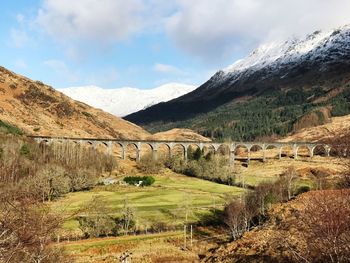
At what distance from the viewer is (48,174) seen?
8962 centimetres

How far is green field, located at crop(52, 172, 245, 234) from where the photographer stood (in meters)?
71.1

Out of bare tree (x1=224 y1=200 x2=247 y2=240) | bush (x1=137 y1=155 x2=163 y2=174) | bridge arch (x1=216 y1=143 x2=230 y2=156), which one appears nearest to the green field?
bare tree (x1=224 y1=200 x2=247 y2=240)

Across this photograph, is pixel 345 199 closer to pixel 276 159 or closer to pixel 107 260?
pixel 107 260

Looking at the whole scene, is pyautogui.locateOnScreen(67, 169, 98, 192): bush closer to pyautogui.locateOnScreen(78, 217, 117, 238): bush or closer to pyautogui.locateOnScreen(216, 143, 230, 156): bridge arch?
pyautogui.locateOnScreen(78, 217, 117, 238): bush

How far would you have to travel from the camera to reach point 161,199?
8794cm

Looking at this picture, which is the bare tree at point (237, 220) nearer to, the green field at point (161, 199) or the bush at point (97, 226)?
the green field at point (161, 199)

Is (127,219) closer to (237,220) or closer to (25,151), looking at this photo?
(237,220)

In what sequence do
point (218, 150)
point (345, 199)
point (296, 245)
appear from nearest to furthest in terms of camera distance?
point (345, 199) < point (296, 245) < point (218, 150)

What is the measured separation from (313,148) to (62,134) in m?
110

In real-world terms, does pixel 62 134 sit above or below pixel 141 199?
above

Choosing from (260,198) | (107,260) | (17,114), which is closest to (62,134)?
(17,114)

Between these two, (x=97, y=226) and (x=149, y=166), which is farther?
(x=149, y=166)

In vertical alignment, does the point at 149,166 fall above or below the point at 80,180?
above

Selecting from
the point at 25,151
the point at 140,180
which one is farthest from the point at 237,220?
the point at 25,151
